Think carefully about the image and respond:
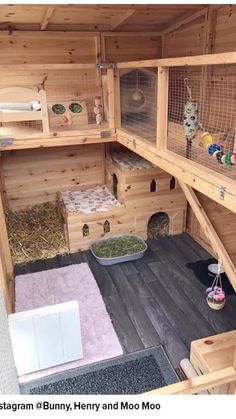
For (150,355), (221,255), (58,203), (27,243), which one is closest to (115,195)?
(58,203)

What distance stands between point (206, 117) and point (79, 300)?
1535 mm

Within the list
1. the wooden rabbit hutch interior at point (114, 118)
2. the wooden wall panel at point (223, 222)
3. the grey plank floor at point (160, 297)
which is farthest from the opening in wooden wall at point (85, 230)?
the wooden wall panel at point (223, 222)

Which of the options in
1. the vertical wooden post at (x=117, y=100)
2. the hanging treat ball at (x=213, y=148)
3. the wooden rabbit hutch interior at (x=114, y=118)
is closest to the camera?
the hanging treat ball at (x=213, y=148)

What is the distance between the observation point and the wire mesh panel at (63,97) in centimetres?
272

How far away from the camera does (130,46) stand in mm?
2963

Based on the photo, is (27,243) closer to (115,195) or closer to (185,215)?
(115,195)

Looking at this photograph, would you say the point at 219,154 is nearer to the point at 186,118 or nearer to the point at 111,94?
the point at 186,118

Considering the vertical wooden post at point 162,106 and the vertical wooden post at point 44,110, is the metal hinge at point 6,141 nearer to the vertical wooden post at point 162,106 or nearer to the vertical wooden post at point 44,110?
the vertical wooden post at point 44,110

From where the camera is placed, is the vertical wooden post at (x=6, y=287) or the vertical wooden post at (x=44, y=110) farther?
the vertical wooden post at (x=44, y=110)

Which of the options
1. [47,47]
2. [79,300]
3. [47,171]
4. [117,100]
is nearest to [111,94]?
[117,100]

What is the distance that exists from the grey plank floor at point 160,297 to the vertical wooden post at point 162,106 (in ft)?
3.49

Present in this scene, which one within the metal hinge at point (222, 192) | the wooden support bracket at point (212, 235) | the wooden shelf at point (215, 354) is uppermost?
the metal hinge at point (222, 192)

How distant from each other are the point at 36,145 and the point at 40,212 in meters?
0.94

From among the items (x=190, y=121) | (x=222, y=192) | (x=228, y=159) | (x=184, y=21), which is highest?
(x=184, y=21)
